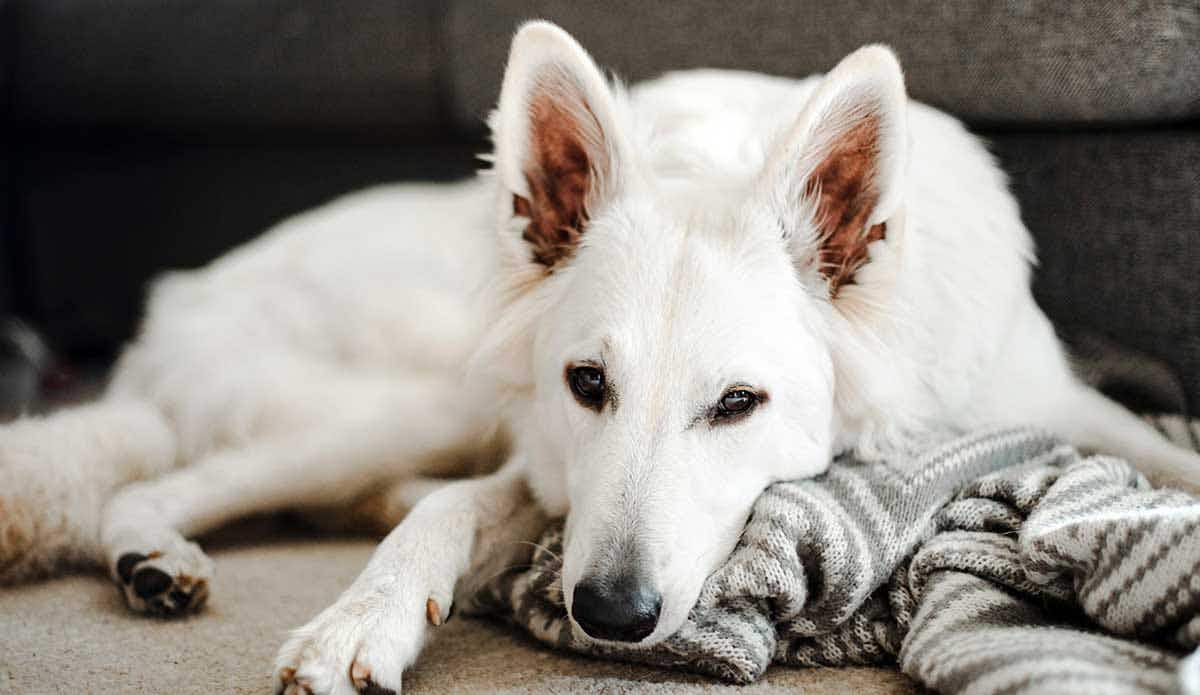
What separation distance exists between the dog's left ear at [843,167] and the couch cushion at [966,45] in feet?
2.60

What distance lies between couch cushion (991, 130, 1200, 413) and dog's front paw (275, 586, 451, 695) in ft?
5.48

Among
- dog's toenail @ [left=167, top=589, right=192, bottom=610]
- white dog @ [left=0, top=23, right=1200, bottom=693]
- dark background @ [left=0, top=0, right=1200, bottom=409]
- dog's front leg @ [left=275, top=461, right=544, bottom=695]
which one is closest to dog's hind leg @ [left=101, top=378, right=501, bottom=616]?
white dog @ [left=0, top=23, right=1200, bottom=693]

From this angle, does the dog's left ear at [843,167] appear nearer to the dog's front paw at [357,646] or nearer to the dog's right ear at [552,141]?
the dog's right ear at [552,141]

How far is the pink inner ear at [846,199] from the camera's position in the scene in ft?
5.34

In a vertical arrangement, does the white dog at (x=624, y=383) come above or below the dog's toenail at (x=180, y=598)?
above

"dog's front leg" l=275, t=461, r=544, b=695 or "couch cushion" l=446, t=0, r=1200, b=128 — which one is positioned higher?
"couch cushion" l=446, t=0, r=1200, b=128

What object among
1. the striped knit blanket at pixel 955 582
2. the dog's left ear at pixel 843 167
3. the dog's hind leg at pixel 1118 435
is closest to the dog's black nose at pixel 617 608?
the striped knit blanket at pixel 955 582

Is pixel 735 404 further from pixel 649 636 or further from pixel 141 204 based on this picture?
pixel 141 204

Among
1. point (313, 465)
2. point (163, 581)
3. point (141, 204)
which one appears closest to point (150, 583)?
point (163, 581)

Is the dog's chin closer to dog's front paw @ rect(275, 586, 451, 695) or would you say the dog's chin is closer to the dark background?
dog's front paw @ rect(275, 586, 451, 695)

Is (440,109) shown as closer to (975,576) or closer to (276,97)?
(276,97)

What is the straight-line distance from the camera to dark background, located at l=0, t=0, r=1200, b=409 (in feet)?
7.02

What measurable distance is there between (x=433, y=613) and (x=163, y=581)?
577 millimetres

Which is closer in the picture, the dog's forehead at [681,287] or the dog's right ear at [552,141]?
the dog's forehead at [681,287]
